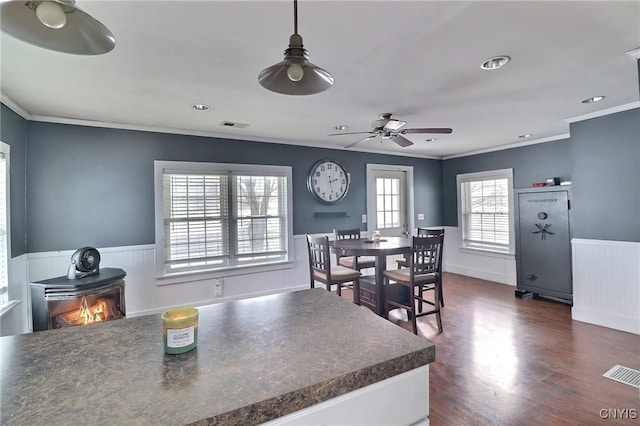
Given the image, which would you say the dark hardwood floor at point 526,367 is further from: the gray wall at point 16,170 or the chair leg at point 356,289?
the gray wall at point 16,170

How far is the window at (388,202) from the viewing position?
578cm

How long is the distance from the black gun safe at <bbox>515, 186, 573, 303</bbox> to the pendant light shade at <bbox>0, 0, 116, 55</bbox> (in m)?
5.01

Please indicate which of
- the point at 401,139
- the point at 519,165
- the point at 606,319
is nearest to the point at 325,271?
the point at 401,139

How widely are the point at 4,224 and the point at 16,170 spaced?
1.98 feet

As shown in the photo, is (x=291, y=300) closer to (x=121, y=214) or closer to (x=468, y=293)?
(x=121, y=214)

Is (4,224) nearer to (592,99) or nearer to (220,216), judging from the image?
(220,216)

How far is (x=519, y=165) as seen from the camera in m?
5.16

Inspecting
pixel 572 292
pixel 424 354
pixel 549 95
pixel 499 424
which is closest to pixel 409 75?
pixel 549 95

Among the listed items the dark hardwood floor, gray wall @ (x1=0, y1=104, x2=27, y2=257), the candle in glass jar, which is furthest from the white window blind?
the dark hardwood floor

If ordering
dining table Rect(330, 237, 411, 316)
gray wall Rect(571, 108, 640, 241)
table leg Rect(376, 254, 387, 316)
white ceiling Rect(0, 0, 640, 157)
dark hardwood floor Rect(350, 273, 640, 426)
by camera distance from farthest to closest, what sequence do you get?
table leg Rect(376, 254, 387, 316) → dining table Rect(330, 237, 411, 316) → gray wall Rect(571, 108, 640, 241) → dark hardwood floor Rect(350, 273, 640, 426) → white ceiling Rect(0, 0, 640, 157)

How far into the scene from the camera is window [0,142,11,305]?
2.67 metres

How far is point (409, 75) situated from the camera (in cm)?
241

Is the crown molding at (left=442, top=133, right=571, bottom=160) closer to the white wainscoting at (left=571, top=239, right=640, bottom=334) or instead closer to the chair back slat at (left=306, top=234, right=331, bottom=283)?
the white wainscoting at (left=571, top=239, right=640, bottom=334)

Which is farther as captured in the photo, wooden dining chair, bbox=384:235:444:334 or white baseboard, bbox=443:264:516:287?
white baseboard, bbox=443:264:516:287
